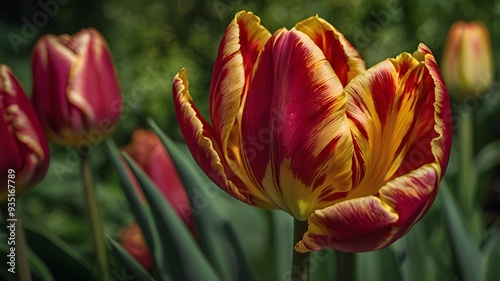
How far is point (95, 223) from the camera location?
74 centimetres

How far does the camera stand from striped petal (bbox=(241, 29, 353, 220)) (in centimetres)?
52

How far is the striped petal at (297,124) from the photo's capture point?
0.52 metres

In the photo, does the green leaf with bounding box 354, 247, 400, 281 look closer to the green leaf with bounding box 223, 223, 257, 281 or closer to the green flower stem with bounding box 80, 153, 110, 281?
the green leaf with bounding box 223, 223, 257, 281

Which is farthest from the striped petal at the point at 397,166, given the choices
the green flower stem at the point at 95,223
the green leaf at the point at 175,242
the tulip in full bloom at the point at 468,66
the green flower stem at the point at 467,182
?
the tulip in full bloom at the point at 468,66

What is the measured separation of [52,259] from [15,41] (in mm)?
936

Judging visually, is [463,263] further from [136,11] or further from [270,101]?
[136,11]

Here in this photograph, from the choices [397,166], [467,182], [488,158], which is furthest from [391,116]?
[488,158]

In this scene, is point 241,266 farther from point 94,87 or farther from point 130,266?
point 94,87

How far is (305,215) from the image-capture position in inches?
21.3

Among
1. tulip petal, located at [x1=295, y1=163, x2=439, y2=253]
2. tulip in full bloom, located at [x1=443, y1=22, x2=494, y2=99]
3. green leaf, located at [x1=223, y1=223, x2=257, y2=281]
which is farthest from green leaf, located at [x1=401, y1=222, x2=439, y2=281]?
tulip in full bloom, located at [x1=443, y1=22, x2=494, y2=99]

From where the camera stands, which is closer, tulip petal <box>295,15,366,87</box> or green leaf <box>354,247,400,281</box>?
tulip petal <box>295,15,366,87</box>

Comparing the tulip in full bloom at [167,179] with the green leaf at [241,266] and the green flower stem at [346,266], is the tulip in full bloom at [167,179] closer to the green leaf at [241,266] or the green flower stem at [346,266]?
the green leaf at [241,266]

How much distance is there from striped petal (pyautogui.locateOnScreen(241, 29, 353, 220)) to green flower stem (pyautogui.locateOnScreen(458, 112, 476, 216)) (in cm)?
47

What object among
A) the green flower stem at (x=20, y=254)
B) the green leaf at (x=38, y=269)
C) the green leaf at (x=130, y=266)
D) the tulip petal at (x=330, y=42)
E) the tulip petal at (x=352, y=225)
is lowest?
the green leaf at (x=38, y=269)
